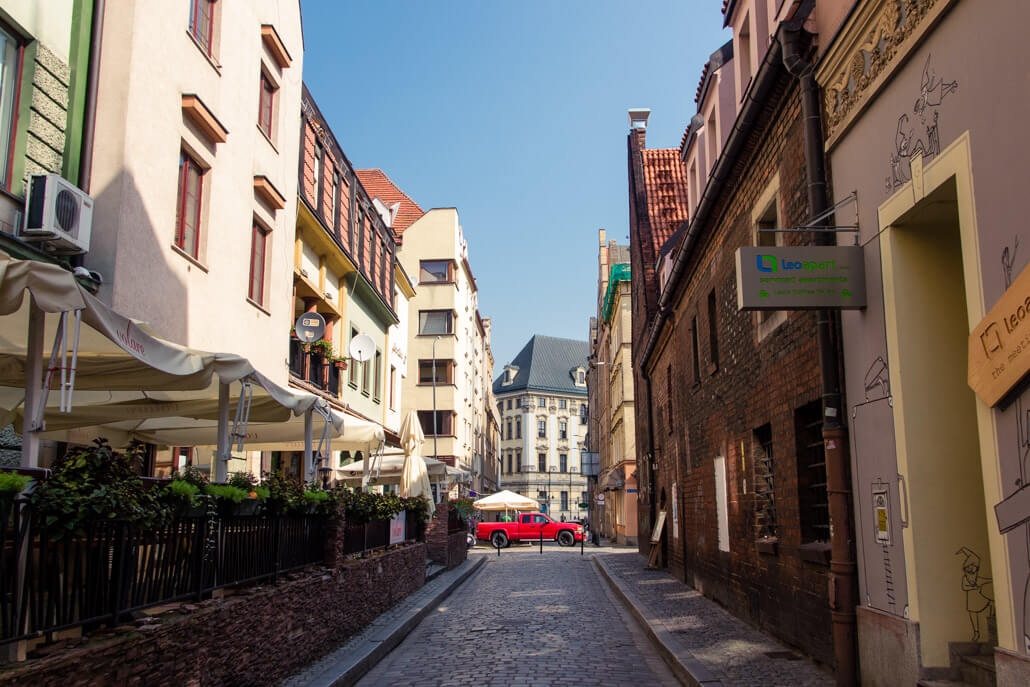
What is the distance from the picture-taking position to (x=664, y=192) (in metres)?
28.5

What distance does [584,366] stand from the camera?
110m

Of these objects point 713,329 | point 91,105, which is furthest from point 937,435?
point 91,105

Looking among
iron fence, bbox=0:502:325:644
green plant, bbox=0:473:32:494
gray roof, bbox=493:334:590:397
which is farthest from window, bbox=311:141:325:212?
gray roof, bbox=493:334:590:397

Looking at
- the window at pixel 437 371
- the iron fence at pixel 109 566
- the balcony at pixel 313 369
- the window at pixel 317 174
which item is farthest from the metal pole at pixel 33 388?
the window at pixel 437 371

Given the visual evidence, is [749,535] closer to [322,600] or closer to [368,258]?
[322,600]

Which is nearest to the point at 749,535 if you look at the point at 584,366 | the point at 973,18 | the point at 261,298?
the point at 973,18

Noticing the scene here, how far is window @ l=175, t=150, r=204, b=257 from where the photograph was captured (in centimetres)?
1290

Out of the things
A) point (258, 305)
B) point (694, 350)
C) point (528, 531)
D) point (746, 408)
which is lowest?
point (528, 531)

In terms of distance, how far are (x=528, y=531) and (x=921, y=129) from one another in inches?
1473

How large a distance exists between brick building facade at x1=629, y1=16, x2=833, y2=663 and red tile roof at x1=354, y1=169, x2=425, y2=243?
3292 centimetres

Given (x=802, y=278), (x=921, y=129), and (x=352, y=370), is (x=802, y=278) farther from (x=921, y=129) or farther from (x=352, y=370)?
(x=352, y=370)

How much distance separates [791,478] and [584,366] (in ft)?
329

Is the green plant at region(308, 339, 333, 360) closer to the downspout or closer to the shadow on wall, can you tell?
the shadow on wall

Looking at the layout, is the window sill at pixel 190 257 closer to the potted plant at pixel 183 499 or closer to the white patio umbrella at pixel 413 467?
the potted plant at pixel 183 499
